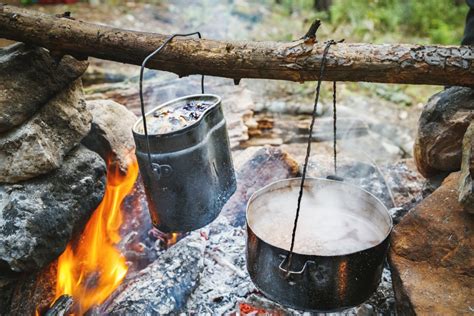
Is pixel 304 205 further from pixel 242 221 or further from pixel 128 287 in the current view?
→ pixel 128 287

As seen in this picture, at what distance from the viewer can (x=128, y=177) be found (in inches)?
140

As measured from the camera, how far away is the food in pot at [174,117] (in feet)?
8.31

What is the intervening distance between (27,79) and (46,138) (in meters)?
0.37

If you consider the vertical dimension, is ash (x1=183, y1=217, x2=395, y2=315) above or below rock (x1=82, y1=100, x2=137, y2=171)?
below

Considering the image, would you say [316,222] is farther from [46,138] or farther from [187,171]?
[46,138]

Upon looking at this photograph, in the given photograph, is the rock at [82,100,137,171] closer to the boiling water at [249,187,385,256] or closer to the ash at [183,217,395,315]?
the ash at [183,217,395,315]

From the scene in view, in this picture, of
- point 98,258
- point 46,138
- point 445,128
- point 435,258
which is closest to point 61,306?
point 98,258

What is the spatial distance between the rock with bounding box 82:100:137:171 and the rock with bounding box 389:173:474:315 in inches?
86.0

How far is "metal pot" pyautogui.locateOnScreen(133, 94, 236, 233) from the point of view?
8.02 ft

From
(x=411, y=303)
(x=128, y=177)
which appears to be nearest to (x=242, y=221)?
(x=128, y=177)

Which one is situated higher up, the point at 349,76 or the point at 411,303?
the point at 349,76

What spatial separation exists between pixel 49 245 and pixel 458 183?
2527 mm

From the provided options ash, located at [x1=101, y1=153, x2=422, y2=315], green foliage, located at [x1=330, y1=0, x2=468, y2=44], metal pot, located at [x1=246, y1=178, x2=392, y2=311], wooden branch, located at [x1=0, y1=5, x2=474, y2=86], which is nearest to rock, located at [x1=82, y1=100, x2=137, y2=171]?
ash, located at [x1=101, y1=153, x2=422, y2=315]

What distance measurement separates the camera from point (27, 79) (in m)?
2.57
